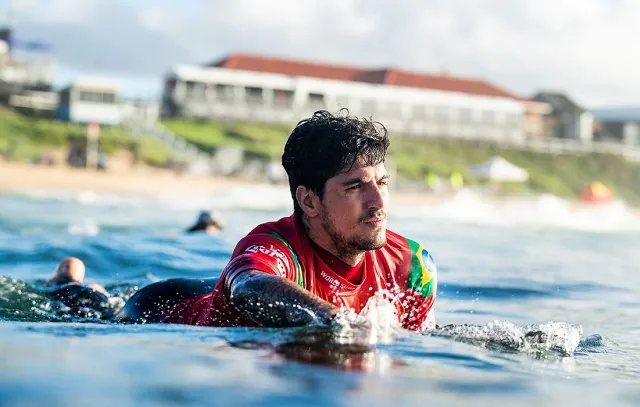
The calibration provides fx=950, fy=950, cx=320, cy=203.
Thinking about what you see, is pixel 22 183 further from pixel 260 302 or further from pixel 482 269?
pixel 260 302

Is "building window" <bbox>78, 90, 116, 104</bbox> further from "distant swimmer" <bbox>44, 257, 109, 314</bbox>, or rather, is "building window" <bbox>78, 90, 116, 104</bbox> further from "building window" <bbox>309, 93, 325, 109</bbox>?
"distant swimmer" <bbox>44, 257, 109, 314</bbox>

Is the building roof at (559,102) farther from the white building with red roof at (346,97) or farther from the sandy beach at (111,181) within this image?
the sandy beach at (111,181)

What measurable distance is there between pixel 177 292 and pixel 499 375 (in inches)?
103

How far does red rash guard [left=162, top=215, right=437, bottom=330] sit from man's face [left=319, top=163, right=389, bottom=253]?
176 mm

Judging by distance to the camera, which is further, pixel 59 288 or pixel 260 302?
pixel 59 288

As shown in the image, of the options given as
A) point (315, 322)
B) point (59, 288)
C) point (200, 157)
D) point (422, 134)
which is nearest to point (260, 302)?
point (315, 322)

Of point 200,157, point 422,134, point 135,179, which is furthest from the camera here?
point 422,134

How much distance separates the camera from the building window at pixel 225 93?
64.5 m

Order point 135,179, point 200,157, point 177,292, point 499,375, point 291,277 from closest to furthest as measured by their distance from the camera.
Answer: point 499,375
point 291,277
point 177,292
point 135,179
point 200,157

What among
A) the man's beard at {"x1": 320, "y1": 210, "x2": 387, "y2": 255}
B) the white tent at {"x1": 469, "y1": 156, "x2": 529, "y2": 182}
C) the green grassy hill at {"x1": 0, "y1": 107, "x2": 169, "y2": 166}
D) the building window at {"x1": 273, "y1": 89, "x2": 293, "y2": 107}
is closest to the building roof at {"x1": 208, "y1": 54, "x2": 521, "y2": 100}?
the building window at {"x1": 273, "y1": 89, "x2": 293, "y2": 107}

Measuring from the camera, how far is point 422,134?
6931cm

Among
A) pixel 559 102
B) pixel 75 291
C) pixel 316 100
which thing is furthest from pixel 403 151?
pixel 75 291

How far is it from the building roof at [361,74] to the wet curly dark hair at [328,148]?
209 feet

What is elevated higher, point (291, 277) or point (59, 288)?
point (291, 277)
